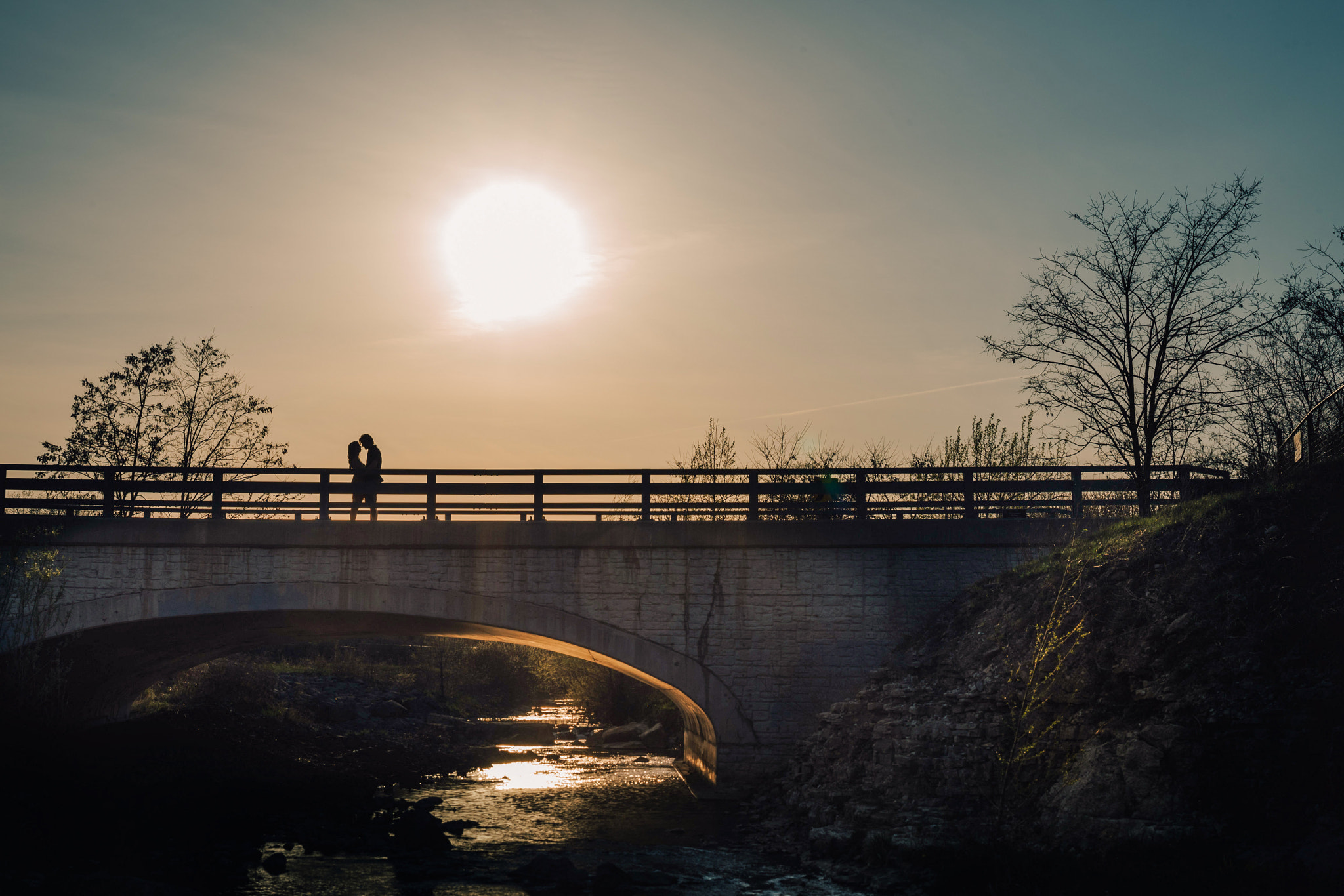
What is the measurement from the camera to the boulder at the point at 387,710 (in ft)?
106

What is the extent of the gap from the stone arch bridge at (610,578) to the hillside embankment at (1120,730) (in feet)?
3.79

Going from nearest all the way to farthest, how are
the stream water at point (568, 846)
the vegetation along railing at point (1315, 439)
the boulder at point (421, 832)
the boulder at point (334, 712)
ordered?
the stream water at point (568, 846) → the boulder at point (421, 832) → the vegetation along railing at point (1315, 439) → the boulder at point (334, 712)

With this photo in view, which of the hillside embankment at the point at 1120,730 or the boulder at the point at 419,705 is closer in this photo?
the hillside embankment at the point at 1120,730

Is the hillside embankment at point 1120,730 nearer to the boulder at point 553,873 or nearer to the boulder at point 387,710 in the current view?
the boulder at point 553,873

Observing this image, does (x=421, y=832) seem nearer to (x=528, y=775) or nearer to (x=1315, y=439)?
(x=528, y=775)

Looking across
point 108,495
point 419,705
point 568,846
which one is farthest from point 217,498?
point 419,705

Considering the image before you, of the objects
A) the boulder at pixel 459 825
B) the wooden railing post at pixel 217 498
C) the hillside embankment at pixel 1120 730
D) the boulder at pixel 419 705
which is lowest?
the boulder at pixel 419 705

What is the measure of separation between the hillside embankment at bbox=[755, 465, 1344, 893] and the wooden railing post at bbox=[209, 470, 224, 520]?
39.1ft

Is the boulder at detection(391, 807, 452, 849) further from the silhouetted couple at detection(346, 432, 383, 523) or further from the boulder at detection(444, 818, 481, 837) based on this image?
the silhouetted couple at detection(346, 432, 383, 523)

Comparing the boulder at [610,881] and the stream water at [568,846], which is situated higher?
Result: the boulder at [610,881]

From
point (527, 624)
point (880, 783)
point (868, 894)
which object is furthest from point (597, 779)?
point (868, 894)

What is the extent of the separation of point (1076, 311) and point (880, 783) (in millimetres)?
12120

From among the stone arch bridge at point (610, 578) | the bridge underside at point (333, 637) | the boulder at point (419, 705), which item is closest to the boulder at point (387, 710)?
the boulder at point (419, 705)

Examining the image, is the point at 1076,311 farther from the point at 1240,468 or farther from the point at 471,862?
the point at 471,862
